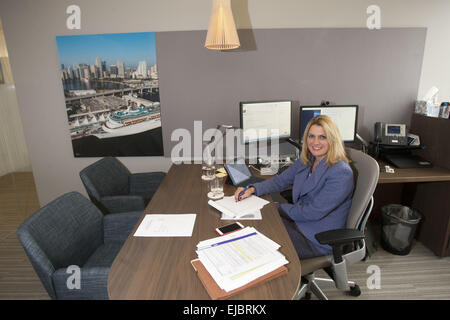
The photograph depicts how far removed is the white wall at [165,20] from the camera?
258cm

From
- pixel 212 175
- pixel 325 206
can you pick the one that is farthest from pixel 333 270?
pixel 212 175

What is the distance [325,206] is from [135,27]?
2392 mm

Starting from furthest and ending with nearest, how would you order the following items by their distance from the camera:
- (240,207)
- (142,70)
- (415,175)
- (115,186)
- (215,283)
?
(142,70) → (115,186) → (415,175) → (240,207) → (215,283)

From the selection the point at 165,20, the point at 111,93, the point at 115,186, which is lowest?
the point at 115,186

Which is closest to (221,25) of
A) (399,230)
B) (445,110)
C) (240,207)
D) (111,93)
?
(240,207)

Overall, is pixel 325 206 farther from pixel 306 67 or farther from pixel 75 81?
pixel 75 81

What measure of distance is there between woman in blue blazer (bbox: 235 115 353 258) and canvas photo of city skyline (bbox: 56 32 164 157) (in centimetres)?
156

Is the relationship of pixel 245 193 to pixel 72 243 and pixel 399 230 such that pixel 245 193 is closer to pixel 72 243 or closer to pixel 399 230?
pixel 72 243

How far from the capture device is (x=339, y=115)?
2.56 meters

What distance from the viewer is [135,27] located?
8.66 ft

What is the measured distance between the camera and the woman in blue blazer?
159cm

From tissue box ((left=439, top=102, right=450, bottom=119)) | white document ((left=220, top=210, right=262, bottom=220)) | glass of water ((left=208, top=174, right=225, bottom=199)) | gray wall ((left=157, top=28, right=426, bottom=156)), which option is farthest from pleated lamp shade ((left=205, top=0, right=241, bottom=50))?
tissue box ((left=439, top=102, right=450, bottom=119))

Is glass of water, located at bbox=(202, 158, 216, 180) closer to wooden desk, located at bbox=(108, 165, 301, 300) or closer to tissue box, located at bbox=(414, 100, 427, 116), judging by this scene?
wooden desk, located at bbox=(108, 165, 301, 300)

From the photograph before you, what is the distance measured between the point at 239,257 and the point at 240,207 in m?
0.52
